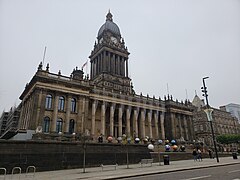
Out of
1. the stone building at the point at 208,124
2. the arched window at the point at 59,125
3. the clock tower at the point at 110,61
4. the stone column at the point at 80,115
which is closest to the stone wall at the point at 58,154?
the stone column at the point at 80,115

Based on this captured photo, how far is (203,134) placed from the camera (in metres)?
78.4

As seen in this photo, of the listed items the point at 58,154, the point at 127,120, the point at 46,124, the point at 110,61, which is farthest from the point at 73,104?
the point at 110,61

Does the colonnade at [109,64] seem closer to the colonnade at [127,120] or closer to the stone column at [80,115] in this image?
the colonnade at [127,120]

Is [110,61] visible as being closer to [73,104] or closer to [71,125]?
[73,104]

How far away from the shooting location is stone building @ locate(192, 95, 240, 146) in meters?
77.9

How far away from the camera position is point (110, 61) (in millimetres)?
68750

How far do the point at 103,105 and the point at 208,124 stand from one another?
175ft

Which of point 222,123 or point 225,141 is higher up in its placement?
point 222,123

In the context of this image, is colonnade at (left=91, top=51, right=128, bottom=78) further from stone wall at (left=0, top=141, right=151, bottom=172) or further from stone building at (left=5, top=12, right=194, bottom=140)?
stone wall at (left=0, top=141, right=151, bottom=172)

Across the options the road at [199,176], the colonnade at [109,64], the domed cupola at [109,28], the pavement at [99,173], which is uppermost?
the domed cupola at [109,28]

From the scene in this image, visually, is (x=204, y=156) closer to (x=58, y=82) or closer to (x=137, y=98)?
(x=137, y=98)

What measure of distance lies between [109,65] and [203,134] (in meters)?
47.9

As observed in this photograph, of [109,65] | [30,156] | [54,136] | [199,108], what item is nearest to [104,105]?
[54,136]

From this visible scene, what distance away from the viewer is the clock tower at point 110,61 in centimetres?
6437
